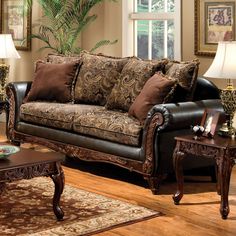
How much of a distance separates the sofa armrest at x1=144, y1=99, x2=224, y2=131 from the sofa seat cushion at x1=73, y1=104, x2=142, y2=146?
0.66 feet

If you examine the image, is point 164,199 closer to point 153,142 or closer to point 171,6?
point 153,142

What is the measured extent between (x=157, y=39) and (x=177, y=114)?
222 cm

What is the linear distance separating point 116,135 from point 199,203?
0.93 meters

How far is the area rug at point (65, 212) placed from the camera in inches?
148

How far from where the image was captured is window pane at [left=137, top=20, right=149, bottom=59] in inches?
265

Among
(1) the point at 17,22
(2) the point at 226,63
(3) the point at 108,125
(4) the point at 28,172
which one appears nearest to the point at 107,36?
(1) the point at 17,22

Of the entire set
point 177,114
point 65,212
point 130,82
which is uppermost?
point 130,82

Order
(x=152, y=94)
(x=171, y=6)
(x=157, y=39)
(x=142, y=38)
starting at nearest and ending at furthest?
(x=152, y=94) < (x=171, y=6) < (x=157, y=39) < (x=142, y=38)

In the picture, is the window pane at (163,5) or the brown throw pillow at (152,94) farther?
the window pane at (163,5)

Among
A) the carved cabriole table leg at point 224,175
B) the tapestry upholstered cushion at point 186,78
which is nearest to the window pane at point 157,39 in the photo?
the tapestry upholstered cushion at point 186,78

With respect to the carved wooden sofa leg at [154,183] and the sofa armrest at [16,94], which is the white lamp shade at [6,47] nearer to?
the sofa armrest at [16,94]

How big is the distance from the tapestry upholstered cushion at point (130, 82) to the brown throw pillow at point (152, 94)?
0.22m

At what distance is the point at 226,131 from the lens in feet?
14.3

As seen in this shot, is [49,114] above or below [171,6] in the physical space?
below
